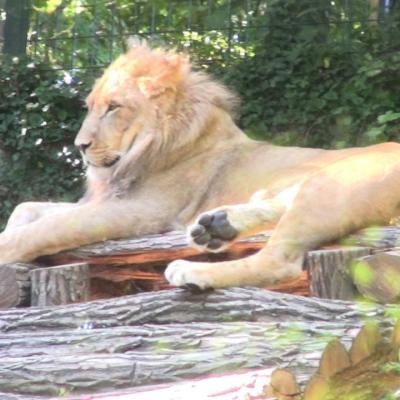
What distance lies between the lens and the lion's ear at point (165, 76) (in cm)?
584

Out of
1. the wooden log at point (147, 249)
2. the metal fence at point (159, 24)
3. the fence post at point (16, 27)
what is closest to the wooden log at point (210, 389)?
the wooden log at point (147, 249)

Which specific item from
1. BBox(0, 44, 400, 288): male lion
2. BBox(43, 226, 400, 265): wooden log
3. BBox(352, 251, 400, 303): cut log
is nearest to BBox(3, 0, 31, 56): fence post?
BBox(0, 44, 400, 288): male lion

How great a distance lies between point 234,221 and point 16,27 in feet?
13.3

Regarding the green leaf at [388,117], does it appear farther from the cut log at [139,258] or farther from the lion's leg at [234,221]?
the cut log at [139,258]

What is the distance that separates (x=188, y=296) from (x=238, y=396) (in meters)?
1.16

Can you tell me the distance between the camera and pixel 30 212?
593 centimetres

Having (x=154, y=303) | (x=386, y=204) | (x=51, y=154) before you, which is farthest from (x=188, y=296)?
(x=51, y=154)

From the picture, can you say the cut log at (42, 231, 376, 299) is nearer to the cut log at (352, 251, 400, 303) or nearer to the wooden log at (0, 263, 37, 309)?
the wooden log at (0, 263, 37, 309)

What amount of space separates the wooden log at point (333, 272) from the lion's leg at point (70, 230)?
128 centimetres

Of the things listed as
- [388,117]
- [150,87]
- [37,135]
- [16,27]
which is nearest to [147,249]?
[150,87]

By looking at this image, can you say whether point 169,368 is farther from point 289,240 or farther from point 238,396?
point 289,240

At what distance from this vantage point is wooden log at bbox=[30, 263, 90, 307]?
193 inches

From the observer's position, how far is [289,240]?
4551mm

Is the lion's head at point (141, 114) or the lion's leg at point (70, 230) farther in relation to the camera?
the lion's head at point (141, 114)
